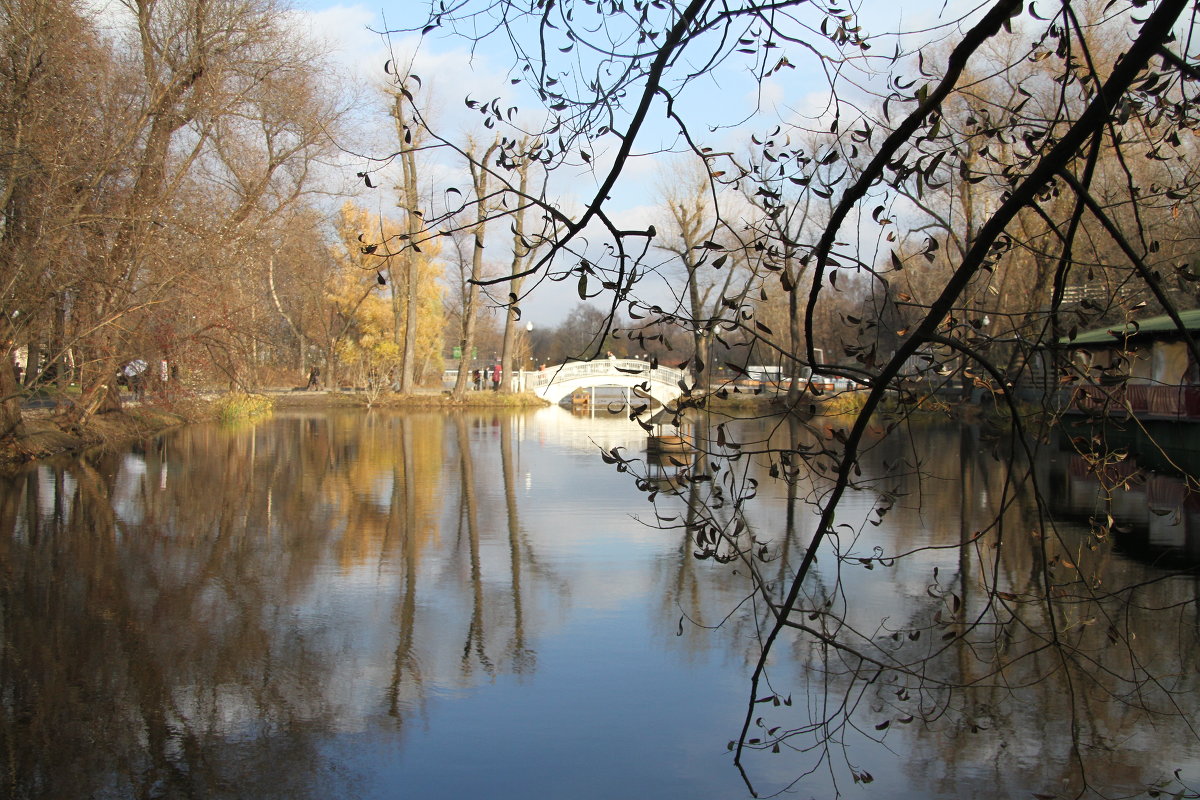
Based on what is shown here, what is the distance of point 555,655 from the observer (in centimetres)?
736

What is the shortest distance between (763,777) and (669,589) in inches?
157

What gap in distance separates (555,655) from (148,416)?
24358mm

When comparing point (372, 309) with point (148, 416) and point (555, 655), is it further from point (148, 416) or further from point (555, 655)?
point (555, 655)

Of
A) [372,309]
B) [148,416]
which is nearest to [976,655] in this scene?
[148,416]

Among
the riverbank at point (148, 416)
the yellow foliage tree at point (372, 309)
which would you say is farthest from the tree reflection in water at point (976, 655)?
the yellow foliage tree at point (372, 309)

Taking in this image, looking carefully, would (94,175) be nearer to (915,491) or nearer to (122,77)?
(122,77)

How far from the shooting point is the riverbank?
64.4 feet

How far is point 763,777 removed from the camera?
5469mm

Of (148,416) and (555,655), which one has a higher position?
(148,416)

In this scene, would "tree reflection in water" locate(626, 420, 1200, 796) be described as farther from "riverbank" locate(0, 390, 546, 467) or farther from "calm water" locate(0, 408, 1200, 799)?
"riverbank" locate(0, 390, 546, 467)

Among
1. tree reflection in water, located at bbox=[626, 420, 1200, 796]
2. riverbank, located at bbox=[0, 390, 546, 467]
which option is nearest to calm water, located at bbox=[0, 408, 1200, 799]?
tree reflection in water, located at bbox=[626, 420, 1200, 796]

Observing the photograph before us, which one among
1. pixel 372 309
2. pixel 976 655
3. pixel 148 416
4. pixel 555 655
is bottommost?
pixel 555 655

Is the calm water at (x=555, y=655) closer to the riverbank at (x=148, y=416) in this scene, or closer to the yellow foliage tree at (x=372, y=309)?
the riverbank at (x=148, y=416)

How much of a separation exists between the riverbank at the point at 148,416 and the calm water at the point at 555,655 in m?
5.80
